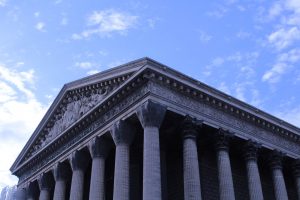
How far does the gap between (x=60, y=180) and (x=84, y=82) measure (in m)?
5.63

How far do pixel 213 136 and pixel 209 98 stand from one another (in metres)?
1.86

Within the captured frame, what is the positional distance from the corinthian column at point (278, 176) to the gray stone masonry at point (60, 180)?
37.3ft

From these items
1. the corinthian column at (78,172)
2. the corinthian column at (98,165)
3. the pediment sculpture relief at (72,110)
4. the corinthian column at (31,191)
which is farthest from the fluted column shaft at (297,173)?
the corinthian column at (31,191)

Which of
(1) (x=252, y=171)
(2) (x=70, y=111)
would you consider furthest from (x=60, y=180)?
(1) (x=252, y=171)

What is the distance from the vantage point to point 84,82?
24.1m

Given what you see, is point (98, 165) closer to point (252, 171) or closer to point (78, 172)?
point (78, 172)

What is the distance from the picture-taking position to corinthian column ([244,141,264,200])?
2103cm

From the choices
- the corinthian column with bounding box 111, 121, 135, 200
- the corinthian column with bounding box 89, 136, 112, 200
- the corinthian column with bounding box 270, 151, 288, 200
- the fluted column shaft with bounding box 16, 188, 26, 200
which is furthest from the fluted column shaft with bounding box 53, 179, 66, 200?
the corinthian column with bounding box 270, 151, 288, 200

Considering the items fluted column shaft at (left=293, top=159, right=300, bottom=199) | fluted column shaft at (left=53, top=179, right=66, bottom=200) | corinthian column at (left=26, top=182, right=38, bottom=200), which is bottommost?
fluted column shaft at (left=53, top=179, right=66, bottom=200)

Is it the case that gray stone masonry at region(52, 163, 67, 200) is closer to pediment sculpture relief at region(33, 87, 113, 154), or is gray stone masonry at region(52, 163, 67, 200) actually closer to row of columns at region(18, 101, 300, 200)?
row of columns at region(18, 101, 300, 200)

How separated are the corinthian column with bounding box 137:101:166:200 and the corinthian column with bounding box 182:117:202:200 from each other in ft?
4.74

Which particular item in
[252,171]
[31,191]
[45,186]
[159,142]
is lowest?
[252,171]

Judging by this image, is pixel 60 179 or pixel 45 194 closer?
pixel 60 179

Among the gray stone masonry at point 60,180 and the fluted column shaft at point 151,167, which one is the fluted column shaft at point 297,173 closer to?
the fluted column shaft at point 151,167
